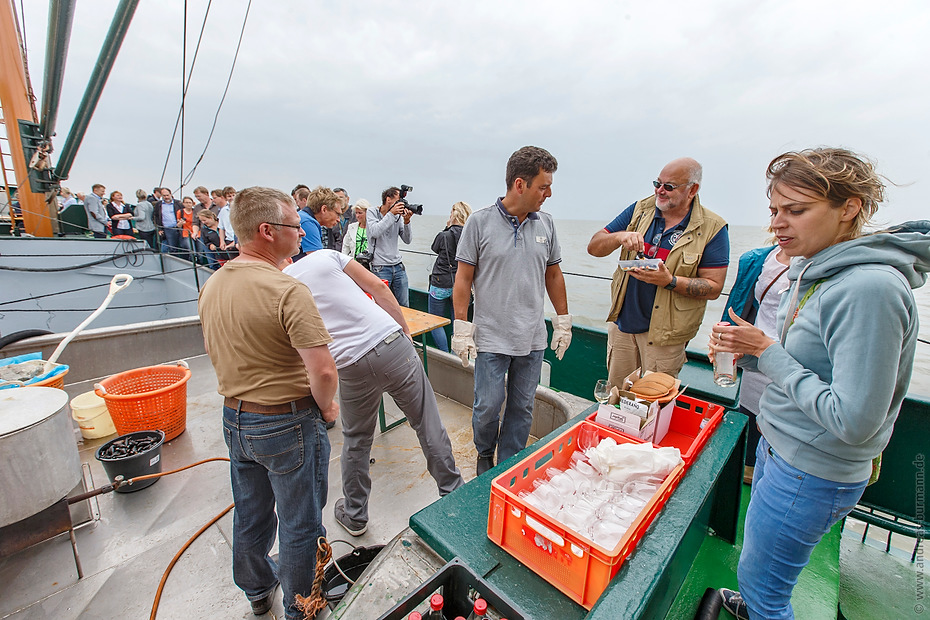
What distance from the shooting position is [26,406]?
68.3 inches

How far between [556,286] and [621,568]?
70.4 inches

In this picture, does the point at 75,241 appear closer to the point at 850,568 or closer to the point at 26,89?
the point at 26,89

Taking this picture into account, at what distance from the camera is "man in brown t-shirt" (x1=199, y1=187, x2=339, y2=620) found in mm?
1342

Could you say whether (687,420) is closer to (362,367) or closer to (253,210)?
(362,367)

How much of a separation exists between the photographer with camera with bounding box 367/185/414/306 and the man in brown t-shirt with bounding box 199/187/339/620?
304 cm

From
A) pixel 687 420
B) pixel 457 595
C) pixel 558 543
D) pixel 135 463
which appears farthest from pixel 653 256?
pixel 135 463

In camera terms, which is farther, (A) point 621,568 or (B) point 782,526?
(B) point 782,526

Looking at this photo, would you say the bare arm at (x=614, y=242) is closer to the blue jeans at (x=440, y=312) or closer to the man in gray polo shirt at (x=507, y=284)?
the man in gray polo shirt at (x=507, y=284)

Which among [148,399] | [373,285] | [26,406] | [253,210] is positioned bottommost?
[148,399]

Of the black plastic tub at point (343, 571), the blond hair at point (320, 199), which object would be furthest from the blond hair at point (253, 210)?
the blond hair at point (320, 199)

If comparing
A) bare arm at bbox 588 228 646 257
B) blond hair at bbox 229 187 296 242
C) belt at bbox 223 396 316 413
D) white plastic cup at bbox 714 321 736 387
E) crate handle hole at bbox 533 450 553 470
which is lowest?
crate handle hole at bbox 533 450 553 470

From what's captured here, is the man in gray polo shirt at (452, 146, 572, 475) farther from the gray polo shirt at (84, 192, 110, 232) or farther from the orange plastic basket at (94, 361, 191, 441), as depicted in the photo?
the gray polo shirt at (84, 192, 110, 232)

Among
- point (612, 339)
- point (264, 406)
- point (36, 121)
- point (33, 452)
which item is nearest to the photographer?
point (264, 406)

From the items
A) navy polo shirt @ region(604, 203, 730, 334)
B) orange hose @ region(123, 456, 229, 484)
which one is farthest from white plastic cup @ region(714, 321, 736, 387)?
orange hose @ region(123, 456, 229, 484)
